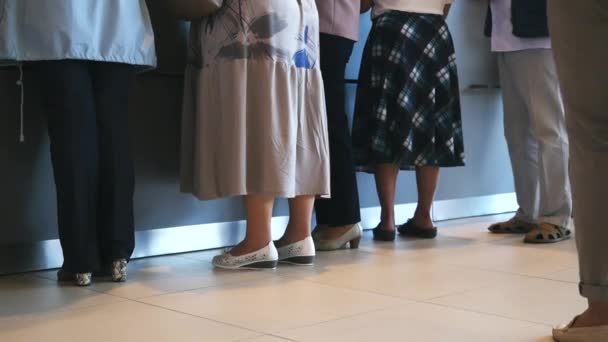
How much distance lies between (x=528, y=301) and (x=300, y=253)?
0.76 meters

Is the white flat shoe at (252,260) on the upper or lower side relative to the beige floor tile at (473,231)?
upper

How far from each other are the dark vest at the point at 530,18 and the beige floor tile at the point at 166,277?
1.32 meters

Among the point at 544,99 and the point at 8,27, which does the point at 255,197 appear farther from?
the point at 544,99

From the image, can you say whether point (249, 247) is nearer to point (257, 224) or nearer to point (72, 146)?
point (257, 224)

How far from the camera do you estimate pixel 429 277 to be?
2289 millimetres

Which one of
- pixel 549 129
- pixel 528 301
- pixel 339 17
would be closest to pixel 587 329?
pixel 528 301

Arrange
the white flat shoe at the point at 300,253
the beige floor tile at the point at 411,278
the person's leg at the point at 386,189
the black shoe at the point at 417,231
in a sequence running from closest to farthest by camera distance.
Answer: the beige floor tile at the point at 411,278, the white flat shoe at the point at 300,253, the person's leg at the point at 386,189, the black shoe at the point at 417,231

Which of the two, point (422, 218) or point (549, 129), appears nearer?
point (549, 129)

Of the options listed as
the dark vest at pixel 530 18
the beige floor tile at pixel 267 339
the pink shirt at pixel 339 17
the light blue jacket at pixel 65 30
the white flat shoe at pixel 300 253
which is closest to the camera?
the beige floor tile at pixel 267 339

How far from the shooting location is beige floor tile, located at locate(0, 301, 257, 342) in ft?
5.35

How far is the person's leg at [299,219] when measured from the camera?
8.31ft

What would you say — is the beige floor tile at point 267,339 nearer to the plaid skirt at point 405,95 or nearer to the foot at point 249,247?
the foot at point 249,247

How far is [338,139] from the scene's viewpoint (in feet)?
8.99

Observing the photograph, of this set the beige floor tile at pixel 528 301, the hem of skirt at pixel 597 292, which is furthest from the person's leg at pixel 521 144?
the hem of skirt at pixel 597 292
